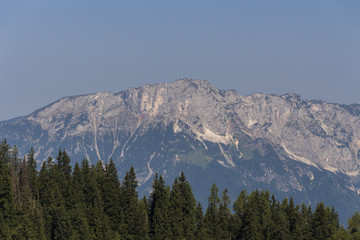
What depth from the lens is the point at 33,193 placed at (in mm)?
198875

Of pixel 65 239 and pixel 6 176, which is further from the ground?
pixel 6 176

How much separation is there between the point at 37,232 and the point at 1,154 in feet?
82.8

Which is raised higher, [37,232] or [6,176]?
[6,176]

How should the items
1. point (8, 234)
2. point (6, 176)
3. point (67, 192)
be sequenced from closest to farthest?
point (8, 234) < point (6, 176) < point (67, 192)

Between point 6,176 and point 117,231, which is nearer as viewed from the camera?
point 6,176

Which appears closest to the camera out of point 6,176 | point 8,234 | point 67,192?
point 8,234

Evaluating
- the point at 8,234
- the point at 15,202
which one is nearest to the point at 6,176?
the point at 15,202

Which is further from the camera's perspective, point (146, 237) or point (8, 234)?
point (146, 237)

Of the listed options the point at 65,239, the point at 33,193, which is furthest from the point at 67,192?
the point at 65,239

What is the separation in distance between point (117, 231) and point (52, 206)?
1928 cm

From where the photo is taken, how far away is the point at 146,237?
198750mm

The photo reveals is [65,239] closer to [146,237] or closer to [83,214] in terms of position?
[83,214]

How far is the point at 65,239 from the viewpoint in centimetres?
17950

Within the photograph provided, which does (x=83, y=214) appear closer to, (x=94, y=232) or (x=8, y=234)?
(x=94, y=232)
